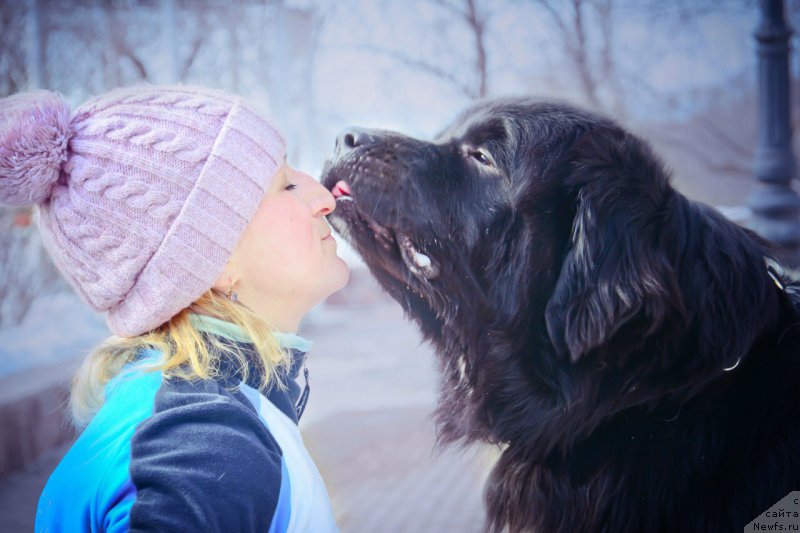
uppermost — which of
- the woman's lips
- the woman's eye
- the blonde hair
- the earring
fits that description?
the woman's eye

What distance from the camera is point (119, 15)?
2908 millimetres

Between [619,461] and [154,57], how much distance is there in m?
2.70

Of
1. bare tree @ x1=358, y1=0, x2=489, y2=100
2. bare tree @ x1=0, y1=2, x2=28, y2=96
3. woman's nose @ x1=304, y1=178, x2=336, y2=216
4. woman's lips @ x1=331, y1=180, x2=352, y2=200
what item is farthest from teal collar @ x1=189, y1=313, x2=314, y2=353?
bare tree @ x1=0, y1=2, x2=28, y2=96

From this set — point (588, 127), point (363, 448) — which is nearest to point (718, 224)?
point (588, 127)

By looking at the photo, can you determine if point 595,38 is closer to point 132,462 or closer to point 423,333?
point 423,333

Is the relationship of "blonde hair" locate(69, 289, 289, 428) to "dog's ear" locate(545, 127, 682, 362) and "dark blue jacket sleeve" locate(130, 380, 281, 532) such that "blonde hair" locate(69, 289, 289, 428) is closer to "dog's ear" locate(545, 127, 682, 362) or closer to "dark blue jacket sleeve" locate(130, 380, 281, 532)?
"dark blue jacket sleeve" locate(130, 380, 281, 532)

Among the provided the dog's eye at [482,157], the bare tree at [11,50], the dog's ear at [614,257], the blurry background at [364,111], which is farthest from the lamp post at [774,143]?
the bare tree at [11,50]

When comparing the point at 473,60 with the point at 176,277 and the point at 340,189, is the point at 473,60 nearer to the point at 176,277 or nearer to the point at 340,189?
the point at 340,189

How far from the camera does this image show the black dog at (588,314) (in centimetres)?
147

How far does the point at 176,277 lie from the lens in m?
1.43

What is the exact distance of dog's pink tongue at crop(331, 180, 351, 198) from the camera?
182 centimetres

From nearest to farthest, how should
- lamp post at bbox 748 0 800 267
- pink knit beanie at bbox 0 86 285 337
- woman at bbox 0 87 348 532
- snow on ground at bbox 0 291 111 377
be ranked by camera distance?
woman at bbox 0 87 348 532
pink knit beanie at bbox 0 86 285 337
lamp post at bbox 748 0 800 267
snow on ground at bbox 0 291 111 377

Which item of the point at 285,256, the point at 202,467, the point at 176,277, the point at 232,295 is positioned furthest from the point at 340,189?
the point at 202,467

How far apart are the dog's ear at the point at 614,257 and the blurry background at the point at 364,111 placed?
0.46m
